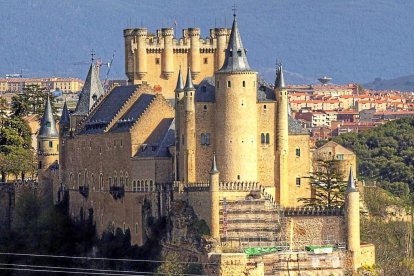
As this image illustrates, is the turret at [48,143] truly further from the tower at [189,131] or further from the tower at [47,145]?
the tower at [189,131]

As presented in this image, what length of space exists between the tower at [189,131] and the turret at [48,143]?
59.3ft

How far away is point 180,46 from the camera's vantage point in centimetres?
9812

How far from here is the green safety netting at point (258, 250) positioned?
8119 cm

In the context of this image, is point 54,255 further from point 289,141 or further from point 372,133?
point 372,133

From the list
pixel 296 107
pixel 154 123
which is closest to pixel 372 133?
pixel 154 123

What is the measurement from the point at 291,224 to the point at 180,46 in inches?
663

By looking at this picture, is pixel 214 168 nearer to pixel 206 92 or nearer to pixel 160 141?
pixel 206 92

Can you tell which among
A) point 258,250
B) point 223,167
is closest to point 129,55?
point 223,167

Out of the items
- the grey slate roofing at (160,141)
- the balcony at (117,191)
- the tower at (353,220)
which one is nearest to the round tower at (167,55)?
the grey slate roofing at (160,141)

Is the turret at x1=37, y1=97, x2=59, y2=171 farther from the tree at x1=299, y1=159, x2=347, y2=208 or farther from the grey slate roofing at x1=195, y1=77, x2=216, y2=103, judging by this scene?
the grey slate roofing at x1=195, y1=77, x2=216, y2=103

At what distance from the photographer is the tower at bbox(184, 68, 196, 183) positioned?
84688 millimetres

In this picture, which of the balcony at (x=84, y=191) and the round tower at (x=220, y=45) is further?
the round tower at (x=220, y=45)

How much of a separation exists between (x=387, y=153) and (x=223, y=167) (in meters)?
36.5

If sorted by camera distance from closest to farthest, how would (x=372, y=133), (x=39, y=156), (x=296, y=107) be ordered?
(x=39, y=156) < (x=372, y=133) < (x=296, y=107)
